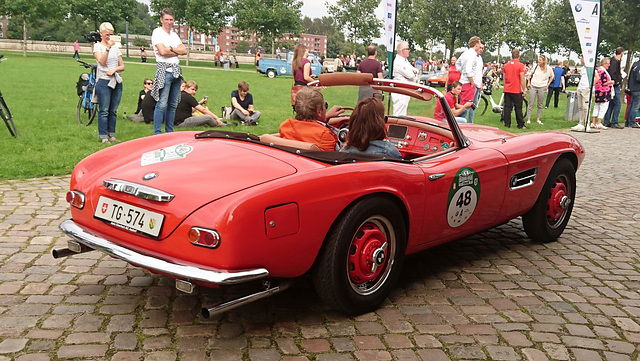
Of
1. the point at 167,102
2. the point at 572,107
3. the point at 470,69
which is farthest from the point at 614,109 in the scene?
the point at 167,102

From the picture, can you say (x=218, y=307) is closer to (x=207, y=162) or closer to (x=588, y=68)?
(x=207, y=162)

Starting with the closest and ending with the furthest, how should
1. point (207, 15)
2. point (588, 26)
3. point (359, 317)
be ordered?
point (359, 317)
point (588, 26)
point (207, 15)

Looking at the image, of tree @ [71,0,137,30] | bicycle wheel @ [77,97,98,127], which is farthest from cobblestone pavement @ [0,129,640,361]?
tree @ [71,0,137,30]

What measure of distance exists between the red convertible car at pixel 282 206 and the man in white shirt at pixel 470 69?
7.83 metres

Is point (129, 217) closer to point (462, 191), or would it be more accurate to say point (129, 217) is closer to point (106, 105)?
point (462, 191)

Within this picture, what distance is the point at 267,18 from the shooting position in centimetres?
5594

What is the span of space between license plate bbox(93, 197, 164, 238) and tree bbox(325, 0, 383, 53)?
215ft

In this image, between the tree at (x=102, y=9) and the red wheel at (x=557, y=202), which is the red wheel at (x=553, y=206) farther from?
the tree at (x=102, y=9)

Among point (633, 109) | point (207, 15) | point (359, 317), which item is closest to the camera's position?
point (359, 317)

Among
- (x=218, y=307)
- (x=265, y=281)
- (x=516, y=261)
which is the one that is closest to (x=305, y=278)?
(x=265, y=281)

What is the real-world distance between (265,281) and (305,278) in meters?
0.28

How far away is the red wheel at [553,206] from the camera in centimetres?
486

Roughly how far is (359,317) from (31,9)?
5067 cm

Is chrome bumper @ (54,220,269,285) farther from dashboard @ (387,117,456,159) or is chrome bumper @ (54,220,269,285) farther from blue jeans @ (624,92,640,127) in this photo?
blue jeans @ (624,92,640,127)
